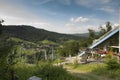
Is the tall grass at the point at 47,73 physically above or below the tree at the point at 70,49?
below

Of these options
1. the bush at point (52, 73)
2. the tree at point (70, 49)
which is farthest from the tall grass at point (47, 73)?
the tree at point (70, 49)

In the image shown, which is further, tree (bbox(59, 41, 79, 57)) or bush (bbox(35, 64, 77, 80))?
tree (bbox(59, 41, 79, 57))

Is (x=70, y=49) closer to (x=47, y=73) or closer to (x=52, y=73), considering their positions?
(x=52, y=73)

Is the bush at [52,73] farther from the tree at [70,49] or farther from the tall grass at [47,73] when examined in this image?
the tree at [70,49]

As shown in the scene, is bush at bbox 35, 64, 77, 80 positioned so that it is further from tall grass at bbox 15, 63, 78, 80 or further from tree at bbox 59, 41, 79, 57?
tree at bbox 59, 41, 79, 57

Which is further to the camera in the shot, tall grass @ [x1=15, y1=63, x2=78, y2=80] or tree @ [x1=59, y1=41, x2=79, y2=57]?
tree @ [x1=59, y1=41, x2=79, y2=57]

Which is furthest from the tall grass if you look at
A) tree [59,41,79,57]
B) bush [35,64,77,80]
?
tree [59,41,79,57]

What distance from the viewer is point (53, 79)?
47.4 ft

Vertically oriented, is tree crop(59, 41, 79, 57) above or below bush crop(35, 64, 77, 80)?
above

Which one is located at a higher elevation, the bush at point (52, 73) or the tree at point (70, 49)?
the tree at point (70, 49)

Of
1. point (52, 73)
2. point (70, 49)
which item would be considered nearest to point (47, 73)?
point (52, 73)

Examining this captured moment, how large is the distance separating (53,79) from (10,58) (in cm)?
361

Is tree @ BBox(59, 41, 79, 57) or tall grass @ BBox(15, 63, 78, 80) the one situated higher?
tree @ BBox(59, 41, 79, 57)

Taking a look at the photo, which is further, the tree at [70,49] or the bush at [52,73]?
the tree at [70,49]
